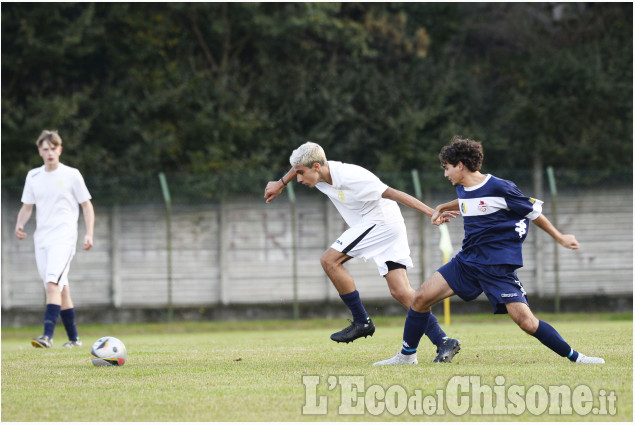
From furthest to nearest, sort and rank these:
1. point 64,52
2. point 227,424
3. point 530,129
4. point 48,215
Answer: point 530,129, point 64,52, point 48,215, point 227,424

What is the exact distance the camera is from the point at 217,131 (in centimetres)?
2020

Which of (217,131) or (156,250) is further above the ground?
(217,131)

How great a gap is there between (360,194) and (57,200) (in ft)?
13.3

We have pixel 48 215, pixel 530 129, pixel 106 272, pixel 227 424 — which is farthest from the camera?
pixel 530 129

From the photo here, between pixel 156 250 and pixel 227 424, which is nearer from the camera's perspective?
pixel 227 424

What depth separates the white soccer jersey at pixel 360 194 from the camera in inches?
320

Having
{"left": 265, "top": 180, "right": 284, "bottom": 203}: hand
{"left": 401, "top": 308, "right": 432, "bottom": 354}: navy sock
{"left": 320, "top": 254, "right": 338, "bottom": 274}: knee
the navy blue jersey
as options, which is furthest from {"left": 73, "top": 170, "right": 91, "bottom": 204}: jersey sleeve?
the navy blue jersey

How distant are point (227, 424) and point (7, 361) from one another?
436 centimetres

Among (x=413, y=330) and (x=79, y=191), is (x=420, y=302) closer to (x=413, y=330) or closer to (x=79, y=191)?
(x=413, y=330)

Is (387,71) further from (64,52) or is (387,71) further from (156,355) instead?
(156,355)

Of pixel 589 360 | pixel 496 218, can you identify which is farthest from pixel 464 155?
pixel 589 360

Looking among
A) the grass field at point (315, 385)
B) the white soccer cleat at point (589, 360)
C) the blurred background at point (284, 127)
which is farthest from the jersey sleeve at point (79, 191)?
the blurred background at point (284, 127)

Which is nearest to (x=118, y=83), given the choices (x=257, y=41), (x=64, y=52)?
(x=64, y=52)

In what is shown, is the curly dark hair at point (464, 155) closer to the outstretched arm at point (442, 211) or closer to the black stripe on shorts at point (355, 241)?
the outstretched arm at point (442, 211)
